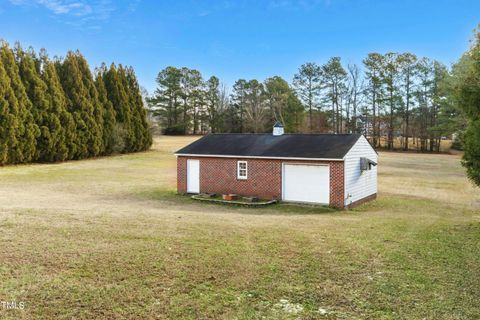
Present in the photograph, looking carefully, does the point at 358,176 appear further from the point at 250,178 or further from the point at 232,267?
the point at 232,267

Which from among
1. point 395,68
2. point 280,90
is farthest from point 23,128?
point 395,68

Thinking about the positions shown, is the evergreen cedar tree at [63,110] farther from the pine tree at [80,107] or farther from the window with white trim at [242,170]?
the window with white trim at [242,170]

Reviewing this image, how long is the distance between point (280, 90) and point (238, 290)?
61.1 m

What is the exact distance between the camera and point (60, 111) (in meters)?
37.1

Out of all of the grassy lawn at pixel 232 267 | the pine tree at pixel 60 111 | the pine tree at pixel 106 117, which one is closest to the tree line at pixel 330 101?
the pine tree at pixel 106 117

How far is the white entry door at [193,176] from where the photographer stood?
20.5m

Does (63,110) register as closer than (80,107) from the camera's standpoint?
Yes

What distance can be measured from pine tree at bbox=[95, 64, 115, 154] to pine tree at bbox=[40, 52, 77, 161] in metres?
4.91

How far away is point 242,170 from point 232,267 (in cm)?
1285

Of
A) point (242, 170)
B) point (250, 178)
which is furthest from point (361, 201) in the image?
point (242, 170)

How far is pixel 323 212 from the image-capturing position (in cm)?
1598

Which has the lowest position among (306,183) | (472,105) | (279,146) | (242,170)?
(306,183)

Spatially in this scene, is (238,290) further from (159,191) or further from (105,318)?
(159,191)

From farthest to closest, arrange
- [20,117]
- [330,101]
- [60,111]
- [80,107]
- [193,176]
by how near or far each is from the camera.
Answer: [330,101] < [80,107] < [60,111] < [20,117] < [193,176]
